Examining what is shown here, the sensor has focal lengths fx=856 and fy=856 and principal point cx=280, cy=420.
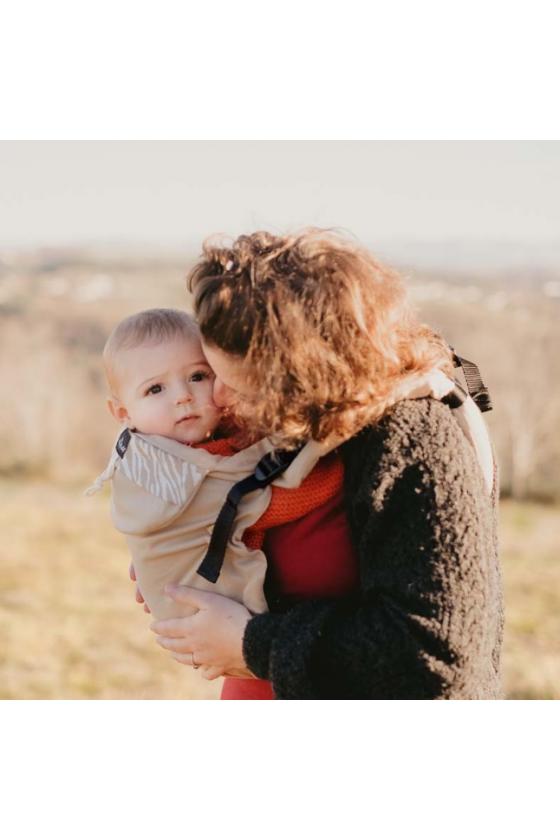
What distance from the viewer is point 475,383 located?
1.83 m

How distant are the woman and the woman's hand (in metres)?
0.04

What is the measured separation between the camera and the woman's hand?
5.43ft

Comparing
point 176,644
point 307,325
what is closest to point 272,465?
point 307,325

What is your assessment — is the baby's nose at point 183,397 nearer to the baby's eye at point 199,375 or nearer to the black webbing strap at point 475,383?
the baby's eye at point 199,375

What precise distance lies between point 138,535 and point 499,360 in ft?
27.2

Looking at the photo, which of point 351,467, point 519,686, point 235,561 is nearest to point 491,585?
point 351,467

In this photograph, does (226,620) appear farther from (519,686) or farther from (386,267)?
(519,686)

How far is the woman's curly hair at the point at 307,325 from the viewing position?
1.46 metres

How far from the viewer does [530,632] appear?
6.19m

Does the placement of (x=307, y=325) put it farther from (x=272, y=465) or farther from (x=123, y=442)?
(x=123, y=442)

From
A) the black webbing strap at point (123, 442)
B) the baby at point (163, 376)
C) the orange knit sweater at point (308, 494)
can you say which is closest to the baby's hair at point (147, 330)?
the baby at point (163, 376)

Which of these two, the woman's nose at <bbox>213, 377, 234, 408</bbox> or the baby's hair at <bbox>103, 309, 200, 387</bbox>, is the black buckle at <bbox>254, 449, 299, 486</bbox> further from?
the baby's hair at <bbox>103, 309, 200, 387</bbox>

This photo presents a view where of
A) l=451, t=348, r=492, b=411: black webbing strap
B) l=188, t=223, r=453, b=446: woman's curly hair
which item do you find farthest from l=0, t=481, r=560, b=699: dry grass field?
l=188, t=223, r=453, b=446: woman's curly hair

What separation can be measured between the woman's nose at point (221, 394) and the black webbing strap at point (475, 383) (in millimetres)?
466
